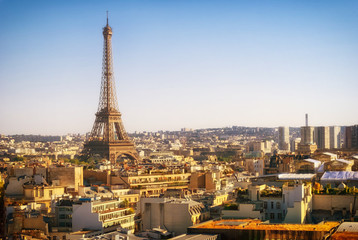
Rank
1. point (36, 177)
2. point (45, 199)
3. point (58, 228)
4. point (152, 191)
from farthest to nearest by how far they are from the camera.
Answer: point (152, 191)
point (36, 177)
point (45, 199)
point (58, 228)

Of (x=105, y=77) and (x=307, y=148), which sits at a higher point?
(x=105, y=77)

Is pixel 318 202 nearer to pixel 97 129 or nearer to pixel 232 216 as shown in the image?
pixel 232 216

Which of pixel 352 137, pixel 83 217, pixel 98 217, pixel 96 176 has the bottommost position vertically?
pixel 83 217

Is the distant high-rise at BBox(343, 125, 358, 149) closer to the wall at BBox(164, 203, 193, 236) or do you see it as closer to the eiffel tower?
the eiffel tower

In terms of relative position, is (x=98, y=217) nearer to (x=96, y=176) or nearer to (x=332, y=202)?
(x=332, y=202)

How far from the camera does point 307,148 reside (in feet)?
465

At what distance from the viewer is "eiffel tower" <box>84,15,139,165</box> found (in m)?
137

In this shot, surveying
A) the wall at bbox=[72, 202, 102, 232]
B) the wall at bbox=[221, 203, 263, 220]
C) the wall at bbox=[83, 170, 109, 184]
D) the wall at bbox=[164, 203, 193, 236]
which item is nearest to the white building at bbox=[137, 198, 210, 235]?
the wall at bbox=[164, 203, 193, 236]

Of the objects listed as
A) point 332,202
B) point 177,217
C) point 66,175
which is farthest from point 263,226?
point 66,175

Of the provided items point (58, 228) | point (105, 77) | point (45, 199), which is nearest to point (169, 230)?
point (58, 228)

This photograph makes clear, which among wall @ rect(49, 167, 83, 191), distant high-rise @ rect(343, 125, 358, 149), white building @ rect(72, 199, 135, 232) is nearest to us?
white building @ rect(72, 199, 135, 232)

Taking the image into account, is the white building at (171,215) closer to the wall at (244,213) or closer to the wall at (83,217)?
the wall at (244,213)

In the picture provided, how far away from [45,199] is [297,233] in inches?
1366

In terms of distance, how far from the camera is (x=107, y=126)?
13925cm
